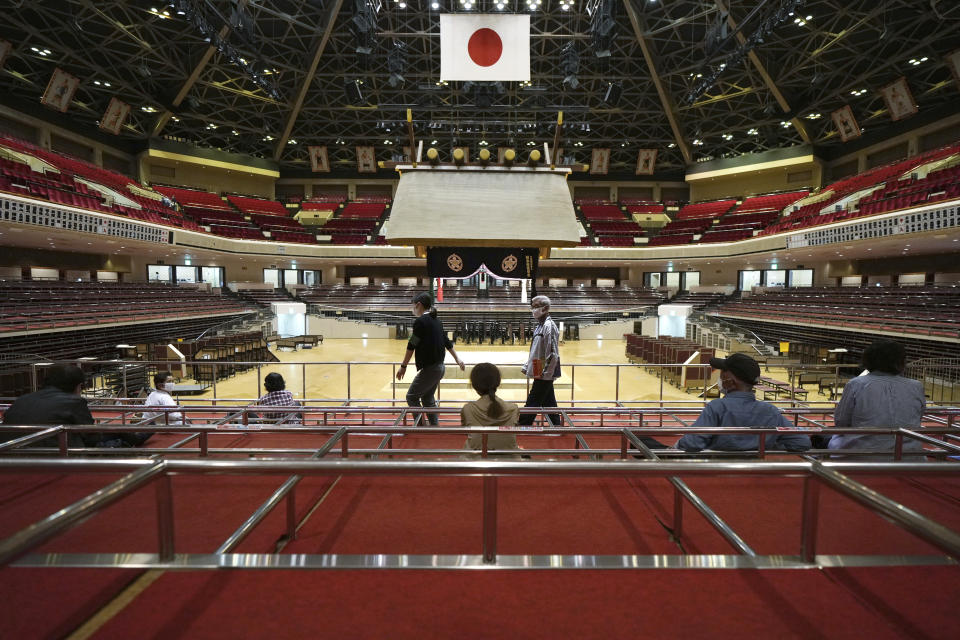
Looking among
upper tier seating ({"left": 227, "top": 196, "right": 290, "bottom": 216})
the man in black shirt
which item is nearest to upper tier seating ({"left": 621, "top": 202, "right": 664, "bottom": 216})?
upper tier seating ({"left": 227, "top": 196, "right": 290, "bottom": 216})

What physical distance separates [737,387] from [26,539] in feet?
9.43

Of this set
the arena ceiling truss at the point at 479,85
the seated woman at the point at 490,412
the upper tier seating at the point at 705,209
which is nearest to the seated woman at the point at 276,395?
the seated woman at the point at 490,412

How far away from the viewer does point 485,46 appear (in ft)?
28.5

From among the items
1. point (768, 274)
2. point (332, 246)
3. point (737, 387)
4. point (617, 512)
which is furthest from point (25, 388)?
point (768, 274)

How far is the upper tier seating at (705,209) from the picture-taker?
26.8 metres

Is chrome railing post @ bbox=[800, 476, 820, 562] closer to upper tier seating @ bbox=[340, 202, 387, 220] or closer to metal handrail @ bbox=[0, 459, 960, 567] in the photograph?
metal handrail @ bbox=[0, 459, 960, 567]

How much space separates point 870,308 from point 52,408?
1880 centimetres

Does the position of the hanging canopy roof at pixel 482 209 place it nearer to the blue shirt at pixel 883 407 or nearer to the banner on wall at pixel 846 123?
the blue shirt at pixel 883 407

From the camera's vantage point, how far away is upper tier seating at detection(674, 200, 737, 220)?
26.8 m

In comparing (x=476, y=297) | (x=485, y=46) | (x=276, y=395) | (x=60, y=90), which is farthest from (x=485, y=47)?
(x=60, y=90)

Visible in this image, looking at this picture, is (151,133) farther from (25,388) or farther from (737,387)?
(737,387)

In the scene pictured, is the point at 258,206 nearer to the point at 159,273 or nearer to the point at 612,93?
the point at 159,273

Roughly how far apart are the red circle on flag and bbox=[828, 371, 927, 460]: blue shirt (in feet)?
29.1

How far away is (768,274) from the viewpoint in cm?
2430
